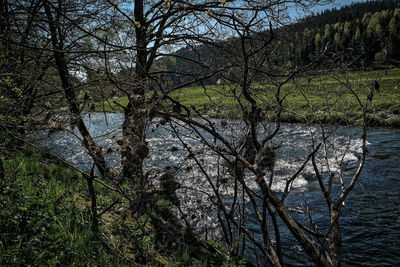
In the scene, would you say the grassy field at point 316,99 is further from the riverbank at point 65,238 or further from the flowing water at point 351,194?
the riverbank at point 65,238

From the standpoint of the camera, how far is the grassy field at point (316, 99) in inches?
152

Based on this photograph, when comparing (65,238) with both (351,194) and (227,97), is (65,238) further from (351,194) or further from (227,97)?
(351,194)

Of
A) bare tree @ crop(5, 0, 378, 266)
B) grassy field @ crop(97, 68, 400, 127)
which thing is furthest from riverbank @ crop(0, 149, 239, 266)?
grassy field @ crop(97, 68, 400, 127)

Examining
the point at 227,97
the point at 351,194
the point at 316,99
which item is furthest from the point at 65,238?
the point at 351,194

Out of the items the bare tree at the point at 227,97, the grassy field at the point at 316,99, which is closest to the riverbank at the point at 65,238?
the bare tree at the point at 227,97

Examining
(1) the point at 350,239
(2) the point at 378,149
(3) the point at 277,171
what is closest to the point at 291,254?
(1) the point at 350,239

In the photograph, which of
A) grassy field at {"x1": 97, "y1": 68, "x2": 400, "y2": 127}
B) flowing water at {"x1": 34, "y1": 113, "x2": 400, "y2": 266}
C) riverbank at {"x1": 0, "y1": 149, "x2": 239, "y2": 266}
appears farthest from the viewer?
flowing water at {"x1": 34, "y1": 113, "x2": 400, "y2": 266}

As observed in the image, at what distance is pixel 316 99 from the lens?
14.5ft

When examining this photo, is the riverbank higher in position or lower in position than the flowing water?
higher

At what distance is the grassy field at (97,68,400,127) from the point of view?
3873mm

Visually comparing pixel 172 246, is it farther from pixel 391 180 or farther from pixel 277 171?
pixel 391 180

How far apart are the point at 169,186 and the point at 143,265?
1.05 metres

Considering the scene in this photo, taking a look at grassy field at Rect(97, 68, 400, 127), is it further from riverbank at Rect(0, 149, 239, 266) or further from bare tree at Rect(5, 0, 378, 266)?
riverbank at Rect(0, 149, 239, 266)

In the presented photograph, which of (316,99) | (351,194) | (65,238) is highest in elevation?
(316,99)
